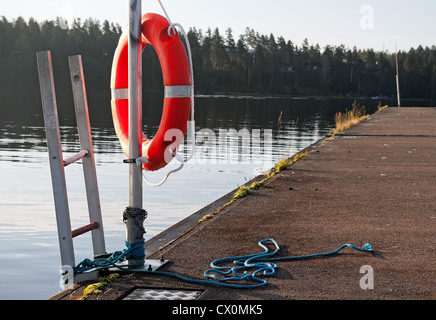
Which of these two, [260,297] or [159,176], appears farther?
[159,176]

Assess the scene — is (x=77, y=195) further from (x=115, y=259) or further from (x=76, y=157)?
(x=115, y=259)

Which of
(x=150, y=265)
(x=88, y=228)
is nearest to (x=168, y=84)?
(x=88, y=228)

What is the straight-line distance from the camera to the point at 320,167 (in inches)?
351

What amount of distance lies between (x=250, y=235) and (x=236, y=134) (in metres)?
16.2

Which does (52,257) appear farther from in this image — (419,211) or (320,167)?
(320,167)

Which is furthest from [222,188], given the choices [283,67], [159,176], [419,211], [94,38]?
[283,67]

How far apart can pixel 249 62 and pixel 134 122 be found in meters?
107

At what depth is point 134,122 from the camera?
413 cm

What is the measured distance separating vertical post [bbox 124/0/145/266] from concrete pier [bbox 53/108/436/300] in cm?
32

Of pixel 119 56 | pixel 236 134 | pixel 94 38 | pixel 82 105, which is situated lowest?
pixel 236 134

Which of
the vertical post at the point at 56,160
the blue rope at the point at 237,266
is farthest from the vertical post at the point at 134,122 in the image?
the vertical post at the point at 56,160

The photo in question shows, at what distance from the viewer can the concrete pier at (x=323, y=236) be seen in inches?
141

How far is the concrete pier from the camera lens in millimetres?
3578

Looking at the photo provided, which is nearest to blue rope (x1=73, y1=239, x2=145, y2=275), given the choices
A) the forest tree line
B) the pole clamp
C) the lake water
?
the pole clamp
